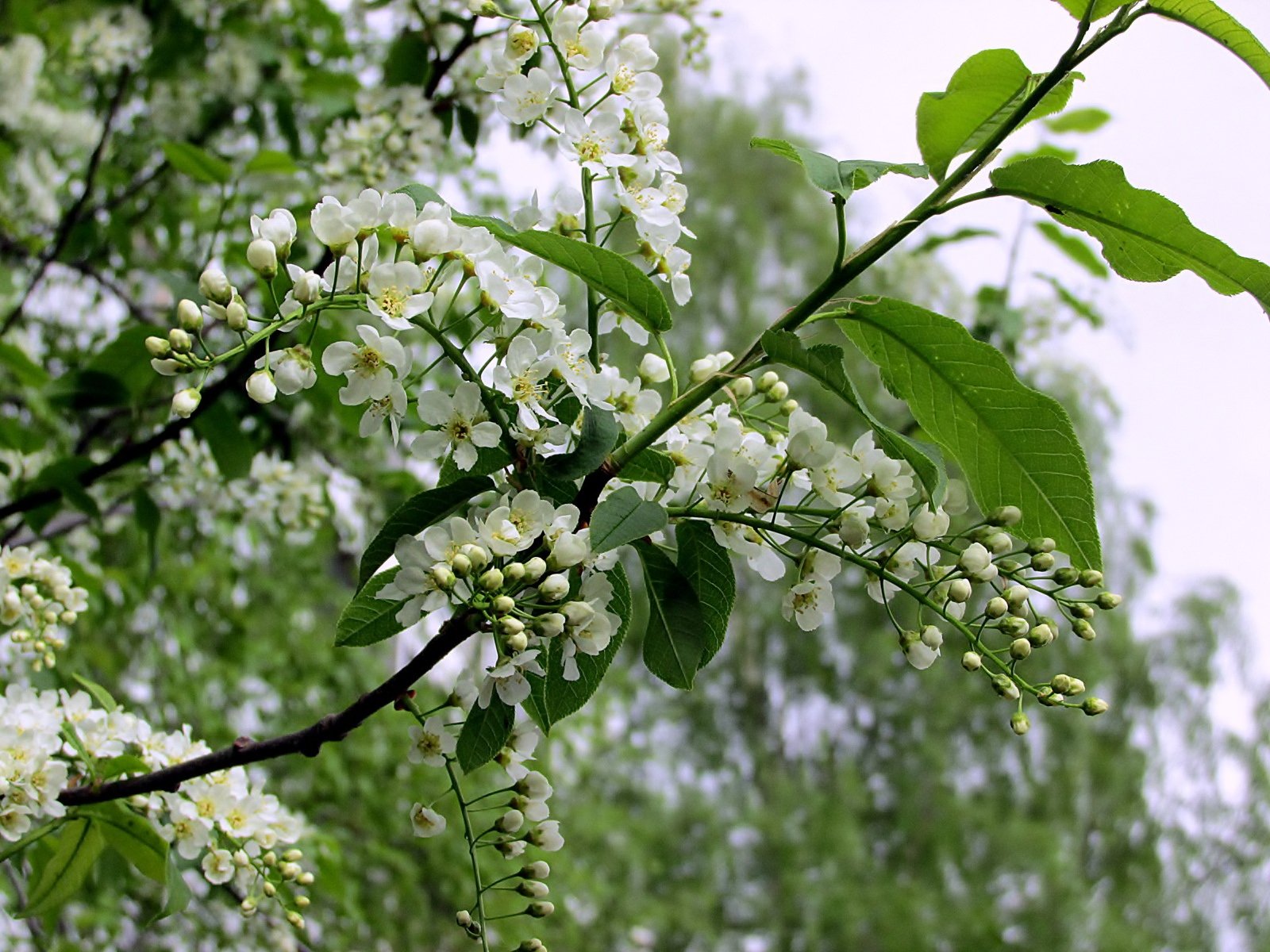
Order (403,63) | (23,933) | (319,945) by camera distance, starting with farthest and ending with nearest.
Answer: (319,945), (23,933), (403,63)

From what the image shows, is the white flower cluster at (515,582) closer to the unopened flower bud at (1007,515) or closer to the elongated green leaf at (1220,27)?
the unopened flower bud at (1007,515)

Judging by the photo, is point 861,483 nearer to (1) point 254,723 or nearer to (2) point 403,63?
(2) point 403,63

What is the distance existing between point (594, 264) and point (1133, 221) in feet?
1.40

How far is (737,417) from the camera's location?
1.04 m

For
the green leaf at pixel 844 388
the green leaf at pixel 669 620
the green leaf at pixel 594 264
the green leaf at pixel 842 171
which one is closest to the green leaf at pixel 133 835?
the green leaf at pixel 669 620

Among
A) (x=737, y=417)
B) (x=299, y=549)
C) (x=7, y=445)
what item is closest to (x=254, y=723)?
(x=299, y=549)

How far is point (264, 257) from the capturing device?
35.2 inches

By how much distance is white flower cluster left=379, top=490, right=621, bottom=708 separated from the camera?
0.85 meters

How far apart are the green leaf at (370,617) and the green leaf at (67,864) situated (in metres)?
0.49

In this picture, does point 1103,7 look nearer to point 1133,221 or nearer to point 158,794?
point 1133,221

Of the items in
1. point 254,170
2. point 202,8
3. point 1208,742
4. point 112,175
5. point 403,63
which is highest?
point 1208,742

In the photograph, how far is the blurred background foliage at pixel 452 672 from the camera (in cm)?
238

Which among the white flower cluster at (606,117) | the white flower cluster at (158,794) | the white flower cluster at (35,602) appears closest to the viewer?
the white flower cluster at (606,117)

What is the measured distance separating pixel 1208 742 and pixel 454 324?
12.0 m
